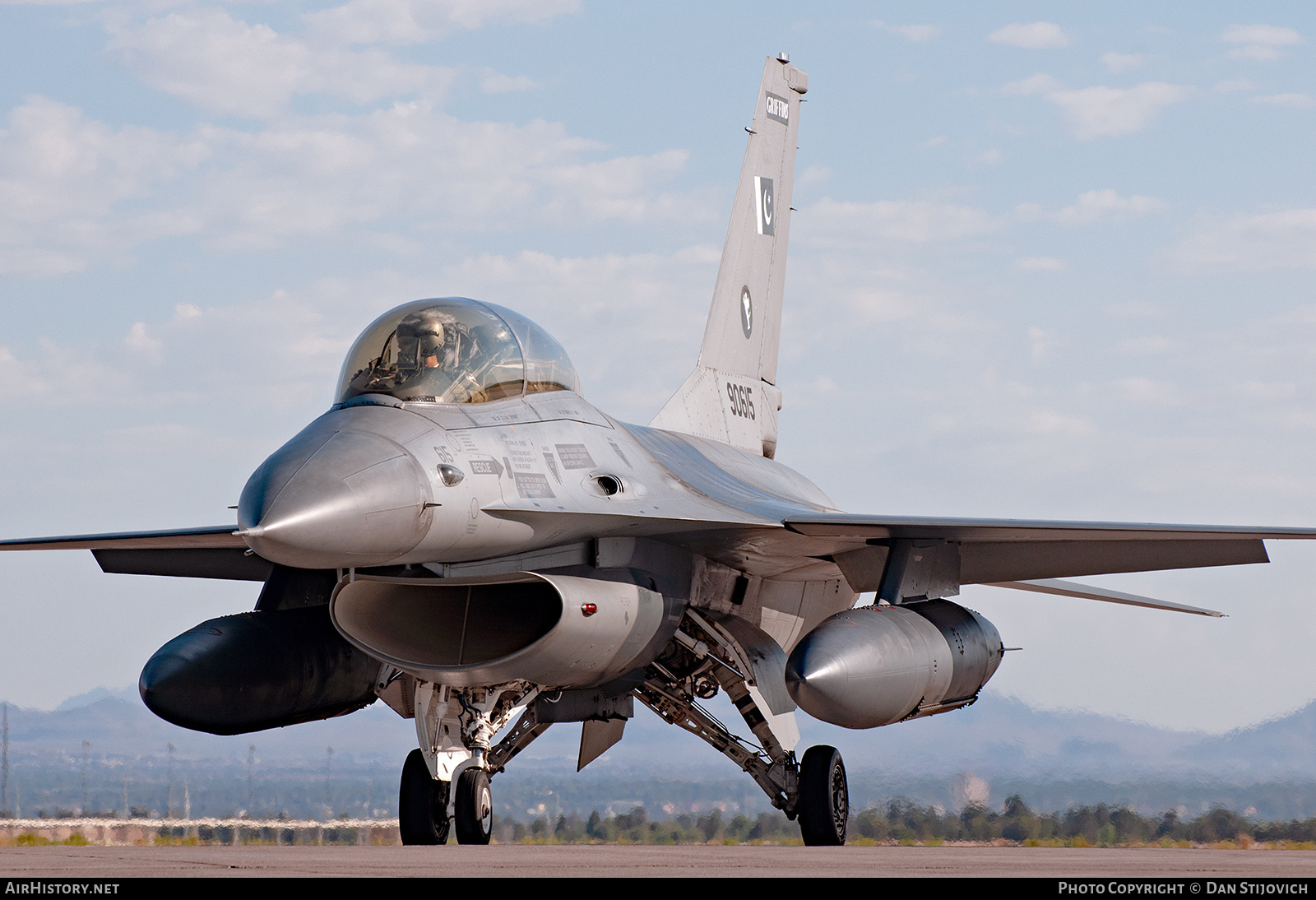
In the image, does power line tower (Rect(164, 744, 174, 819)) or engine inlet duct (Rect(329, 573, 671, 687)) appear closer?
engine inlet duct (Rect(329, 573, 671, 687))

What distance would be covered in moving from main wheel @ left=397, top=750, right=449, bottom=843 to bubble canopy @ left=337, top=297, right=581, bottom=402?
9.47 ft

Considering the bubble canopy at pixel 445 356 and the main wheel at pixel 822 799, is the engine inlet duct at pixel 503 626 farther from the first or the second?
the main wheel at pixel 822 799

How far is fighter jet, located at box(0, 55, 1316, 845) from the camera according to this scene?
7551 mm

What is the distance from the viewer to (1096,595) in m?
13.5

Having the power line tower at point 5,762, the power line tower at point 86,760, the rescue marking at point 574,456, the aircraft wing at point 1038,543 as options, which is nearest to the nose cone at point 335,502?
the rescue marking at point 574,456

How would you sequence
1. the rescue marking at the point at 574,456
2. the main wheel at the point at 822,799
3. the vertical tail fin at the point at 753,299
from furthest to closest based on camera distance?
the vertical tail fin at the point at 753,299 < the main wheel at the point at 822,799 < the rescue marking at the point at 574,456

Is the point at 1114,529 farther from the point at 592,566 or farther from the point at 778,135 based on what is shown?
the point at 778,135

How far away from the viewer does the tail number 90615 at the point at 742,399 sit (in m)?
13.4

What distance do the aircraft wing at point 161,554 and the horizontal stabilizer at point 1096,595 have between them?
653cm

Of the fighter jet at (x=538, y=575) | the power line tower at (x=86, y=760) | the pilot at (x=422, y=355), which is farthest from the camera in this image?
the power line tower at (x=86, y=760)

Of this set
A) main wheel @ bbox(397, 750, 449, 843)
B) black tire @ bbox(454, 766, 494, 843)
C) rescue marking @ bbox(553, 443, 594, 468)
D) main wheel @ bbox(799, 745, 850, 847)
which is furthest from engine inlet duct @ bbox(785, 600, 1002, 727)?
main wheel @ bbox(397, 750, 449, 843)

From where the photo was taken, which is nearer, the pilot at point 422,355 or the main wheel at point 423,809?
the pilot at point 422,355

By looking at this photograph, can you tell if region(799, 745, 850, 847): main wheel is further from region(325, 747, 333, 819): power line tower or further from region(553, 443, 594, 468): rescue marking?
region(325, 747, 333, 819): power line tower
